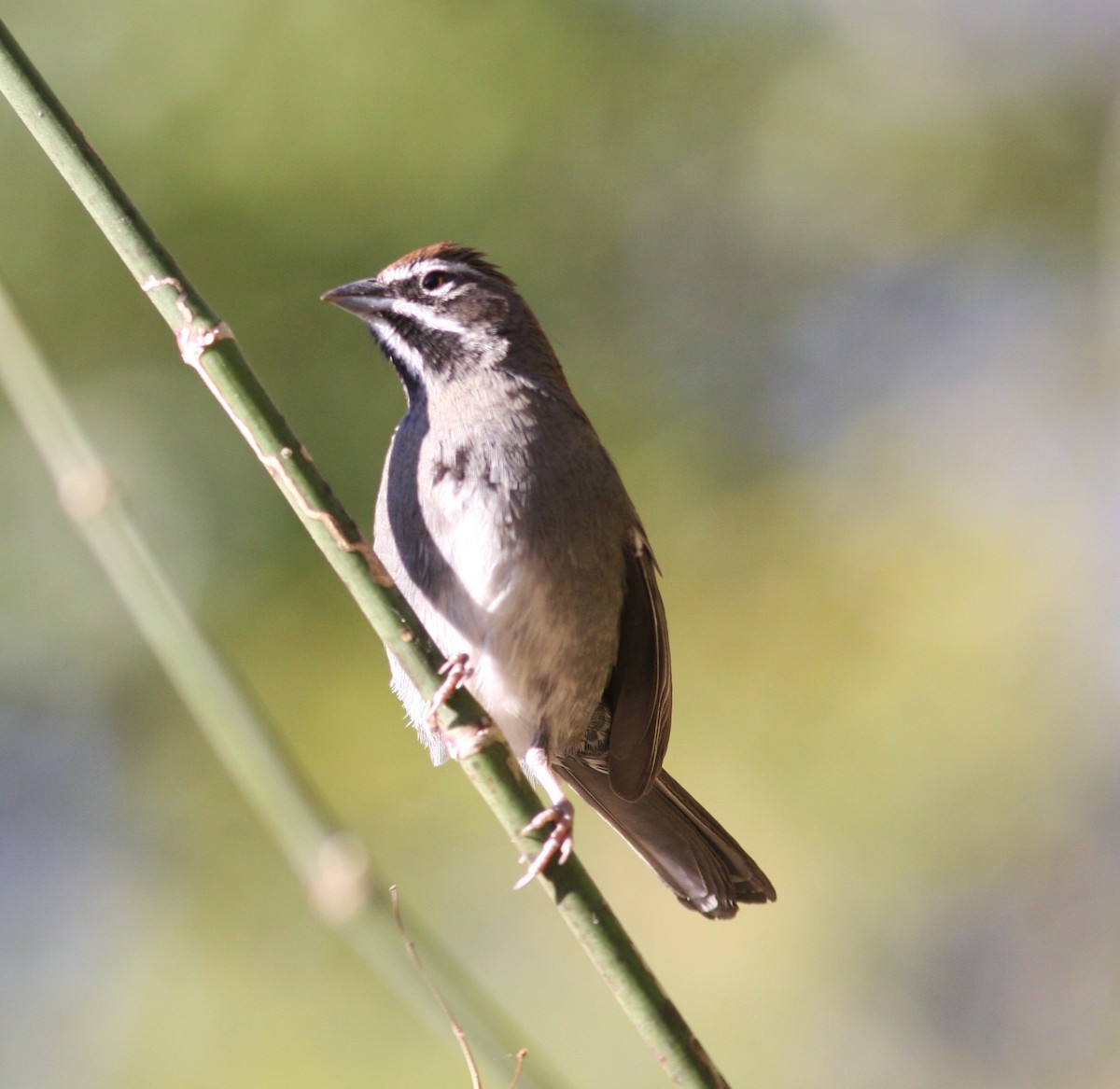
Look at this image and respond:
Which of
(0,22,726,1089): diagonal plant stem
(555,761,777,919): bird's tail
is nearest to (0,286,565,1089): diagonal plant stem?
(0,22,726,1089): diagonal plant stem

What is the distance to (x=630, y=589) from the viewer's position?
4320mm

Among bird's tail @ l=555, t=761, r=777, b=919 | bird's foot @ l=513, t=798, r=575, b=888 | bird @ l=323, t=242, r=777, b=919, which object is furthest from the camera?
bird's tail @ l=555, t=761, r=777, b=919

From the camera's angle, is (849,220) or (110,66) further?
(849,220)

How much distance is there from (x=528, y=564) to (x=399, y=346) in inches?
37.0

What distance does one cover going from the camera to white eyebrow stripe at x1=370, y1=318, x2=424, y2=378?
14.2 feet

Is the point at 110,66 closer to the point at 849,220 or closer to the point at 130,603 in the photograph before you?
the point at 849,220

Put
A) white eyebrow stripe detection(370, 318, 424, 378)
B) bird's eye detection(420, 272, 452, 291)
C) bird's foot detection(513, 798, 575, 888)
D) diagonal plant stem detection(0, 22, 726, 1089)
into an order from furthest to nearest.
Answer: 1. bird's eye detection(420, 272, 452, 291)
2. white eyebrow stripe detection(370, 318, 424, 378)
3. bird's foot detection(513, 798, 575, 888)
4. diagonal plant stem detection(0, 22, 726, 1089)

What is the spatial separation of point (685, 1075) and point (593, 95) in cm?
904

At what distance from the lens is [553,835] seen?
2.82 m

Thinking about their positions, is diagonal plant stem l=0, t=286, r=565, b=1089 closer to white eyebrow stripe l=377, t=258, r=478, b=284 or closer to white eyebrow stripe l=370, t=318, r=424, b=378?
white eyebrow stripe l=370, t=318, r=424, b=378

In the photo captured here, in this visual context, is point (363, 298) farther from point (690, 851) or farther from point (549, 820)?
point (690, 851)

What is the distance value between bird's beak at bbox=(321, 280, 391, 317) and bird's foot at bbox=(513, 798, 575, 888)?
1.76 meters

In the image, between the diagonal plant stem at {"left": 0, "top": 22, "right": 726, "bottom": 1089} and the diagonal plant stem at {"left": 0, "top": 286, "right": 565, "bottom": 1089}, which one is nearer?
the diagonal plant stem at {"left": 0, "top": 286, "right": 565, "bottom": 1089}

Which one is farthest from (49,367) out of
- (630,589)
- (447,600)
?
(630,589)
